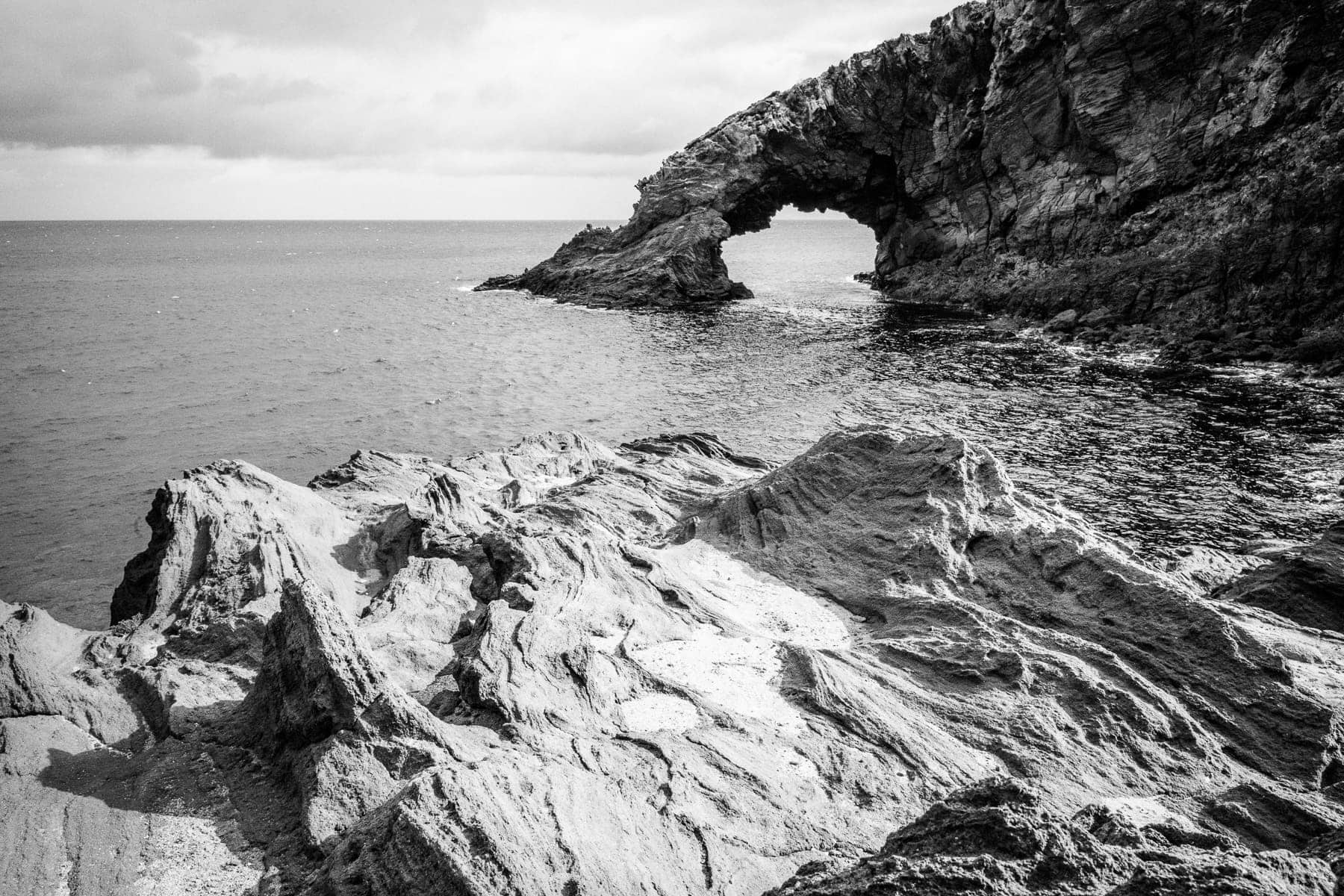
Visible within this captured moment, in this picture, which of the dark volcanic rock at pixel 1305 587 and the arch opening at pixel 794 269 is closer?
the dark volcanic rock at pixel 1305 587

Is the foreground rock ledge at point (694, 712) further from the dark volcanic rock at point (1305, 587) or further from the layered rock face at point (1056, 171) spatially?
the layered rock face at point (1056, 171)

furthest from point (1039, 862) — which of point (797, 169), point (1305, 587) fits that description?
point (797, 169)

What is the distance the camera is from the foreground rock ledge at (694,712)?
8.60 meters

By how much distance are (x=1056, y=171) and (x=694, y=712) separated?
68074 millimetres

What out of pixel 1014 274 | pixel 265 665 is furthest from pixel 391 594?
pixel 1014 274

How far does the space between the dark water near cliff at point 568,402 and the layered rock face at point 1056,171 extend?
7.40m

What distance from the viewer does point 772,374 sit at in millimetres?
52188

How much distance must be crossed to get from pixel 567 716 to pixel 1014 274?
6623 cm

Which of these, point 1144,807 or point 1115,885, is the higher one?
point 1115,885

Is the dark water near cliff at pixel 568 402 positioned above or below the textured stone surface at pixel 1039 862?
below

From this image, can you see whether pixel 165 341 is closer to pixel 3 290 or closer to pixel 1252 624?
pixel 3 290

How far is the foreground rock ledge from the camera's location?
860 centimetres

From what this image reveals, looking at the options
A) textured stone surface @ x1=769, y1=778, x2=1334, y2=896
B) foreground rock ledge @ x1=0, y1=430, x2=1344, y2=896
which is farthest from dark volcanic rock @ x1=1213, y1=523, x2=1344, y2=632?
textured stone surface @ x1=769, y1=778, x2=1334, y2=896

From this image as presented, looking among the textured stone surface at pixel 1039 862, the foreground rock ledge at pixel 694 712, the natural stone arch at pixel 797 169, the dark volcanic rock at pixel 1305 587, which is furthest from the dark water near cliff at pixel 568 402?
the textured stone surface at pixel 1039 862
